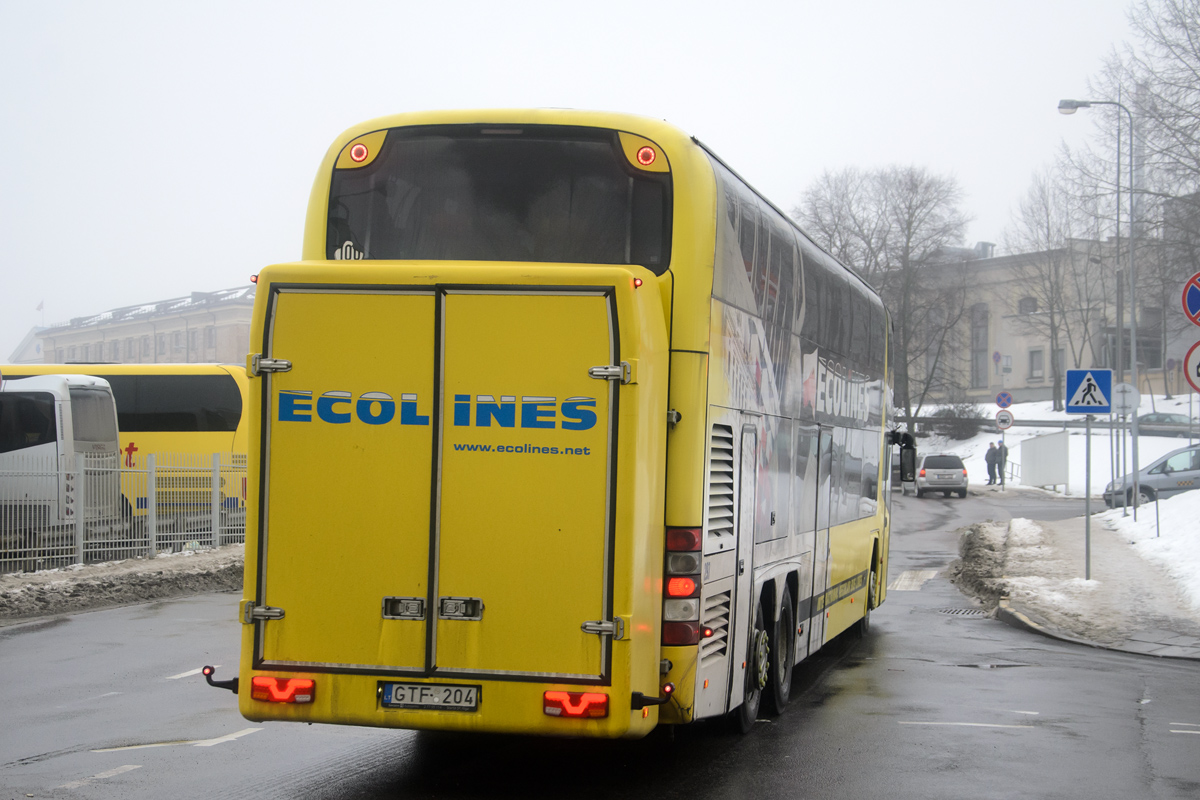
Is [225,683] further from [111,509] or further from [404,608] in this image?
[111,509]

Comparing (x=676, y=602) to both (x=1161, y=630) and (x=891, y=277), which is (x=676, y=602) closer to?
(x=1161, y=630)

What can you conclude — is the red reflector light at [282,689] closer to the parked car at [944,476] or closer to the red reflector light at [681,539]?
the red reflector light at [681,539]

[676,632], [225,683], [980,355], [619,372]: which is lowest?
[225,683]

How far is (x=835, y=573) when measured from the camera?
11.4 m

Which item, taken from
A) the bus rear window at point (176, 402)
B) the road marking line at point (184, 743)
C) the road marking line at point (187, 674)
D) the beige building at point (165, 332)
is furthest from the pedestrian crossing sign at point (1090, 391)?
the beige building at point (165, 332)

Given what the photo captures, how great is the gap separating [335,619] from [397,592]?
1.11 feet

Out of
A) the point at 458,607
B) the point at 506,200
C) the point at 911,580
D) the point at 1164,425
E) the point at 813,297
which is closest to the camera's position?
the point at 458,607

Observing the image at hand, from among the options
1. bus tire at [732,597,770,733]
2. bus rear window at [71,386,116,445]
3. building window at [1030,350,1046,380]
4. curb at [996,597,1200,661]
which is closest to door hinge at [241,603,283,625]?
bus tire at [732,597,770,733]

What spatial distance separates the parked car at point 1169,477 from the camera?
116 ft

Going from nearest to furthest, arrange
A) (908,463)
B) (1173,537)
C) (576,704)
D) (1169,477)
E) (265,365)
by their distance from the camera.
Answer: (576,704)
(265,365)
(908,463)
(1173,537)
(1169,477)

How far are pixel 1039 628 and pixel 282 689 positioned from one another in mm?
10876

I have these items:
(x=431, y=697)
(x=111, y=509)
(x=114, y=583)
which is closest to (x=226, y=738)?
(x=431, y=697)

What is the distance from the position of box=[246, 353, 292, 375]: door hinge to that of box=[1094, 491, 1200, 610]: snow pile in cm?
1331

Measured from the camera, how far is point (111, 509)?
20.2 m
